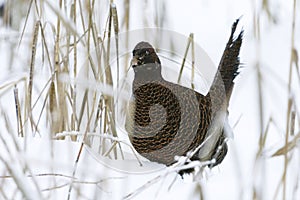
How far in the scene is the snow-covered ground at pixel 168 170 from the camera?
107 centimetres

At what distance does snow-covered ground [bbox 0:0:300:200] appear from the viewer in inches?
42.1

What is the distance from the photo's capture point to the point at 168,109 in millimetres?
1588

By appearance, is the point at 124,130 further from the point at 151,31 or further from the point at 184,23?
the point at 184,23

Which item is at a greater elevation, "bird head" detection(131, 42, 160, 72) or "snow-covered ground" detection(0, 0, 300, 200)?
"bird head" detection(131, 42, 160, 72)

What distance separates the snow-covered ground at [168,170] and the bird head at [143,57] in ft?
0.26

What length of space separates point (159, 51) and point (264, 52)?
0.53 m

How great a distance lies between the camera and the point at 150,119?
159 centimetres

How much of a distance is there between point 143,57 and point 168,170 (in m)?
0.68

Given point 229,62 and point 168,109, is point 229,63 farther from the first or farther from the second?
point 168,109

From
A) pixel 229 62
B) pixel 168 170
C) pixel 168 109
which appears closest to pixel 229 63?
pixel 229 62

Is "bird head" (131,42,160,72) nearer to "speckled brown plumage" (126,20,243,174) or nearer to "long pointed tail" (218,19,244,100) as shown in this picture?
"speckled brown plumage" (126,20,243,174)

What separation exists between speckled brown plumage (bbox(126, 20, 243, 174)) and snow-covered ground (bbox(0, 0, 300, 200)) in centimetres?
6

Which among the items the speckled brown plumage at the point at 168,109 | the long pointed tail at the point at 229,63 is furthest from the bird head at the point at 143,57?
the long pointed tail at the point at 229,63

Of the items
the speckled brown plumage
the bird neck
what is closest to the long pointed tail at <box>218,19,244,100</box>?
the speckled brown plumage
